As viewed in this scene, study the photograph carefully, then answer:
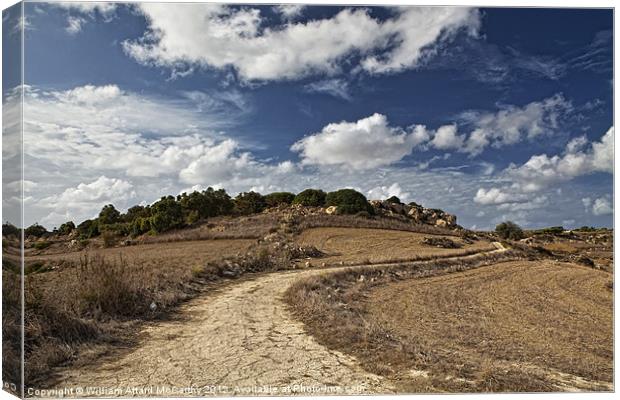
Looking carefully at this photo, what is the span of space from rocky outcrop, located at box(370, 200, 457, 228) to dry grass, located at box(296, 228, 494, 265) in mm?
723

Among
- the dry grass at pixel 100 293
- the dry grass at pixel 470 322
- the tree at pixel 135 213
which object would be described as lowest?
the dry grass at pixel 470 322

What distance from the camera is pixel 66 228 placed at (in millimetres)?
4625

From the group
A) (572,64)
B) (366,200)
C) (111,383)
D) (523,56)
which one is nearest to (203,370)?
(111,383)

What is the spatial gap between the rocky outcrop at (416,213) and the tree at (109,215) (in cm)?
302

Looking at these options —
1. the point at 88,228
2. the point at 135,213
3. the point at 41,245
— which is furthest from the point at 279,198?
the point at 41,245

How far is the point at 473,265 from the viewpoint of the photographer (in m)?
8.84

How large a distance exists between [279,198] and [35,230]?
102 inches

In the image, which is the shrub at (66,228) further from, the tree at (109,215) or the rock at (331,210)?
the rock at (331,210)

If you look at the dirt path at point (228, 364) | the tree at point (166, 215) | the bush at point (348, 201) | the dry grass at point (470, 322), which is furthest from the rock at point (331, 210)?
the tree at point (166, 215)

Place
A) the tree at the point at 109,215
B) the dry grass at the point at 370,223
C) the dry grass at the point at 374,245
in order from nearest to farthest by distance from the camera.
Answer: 1. the tree at the point at 109,215
2. the dry grass at the point at 370,223
3. the dry grass at the point at 374,245

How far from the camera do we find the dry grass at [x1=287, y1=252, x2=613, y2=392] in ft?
13.2

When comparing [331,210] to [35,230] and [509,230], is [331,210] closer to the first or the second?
[509,230]

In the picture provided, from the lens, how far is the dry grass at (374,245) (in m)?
6.67

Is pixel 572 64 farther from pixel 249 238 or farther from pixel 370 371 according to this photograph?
pixel 249 238
